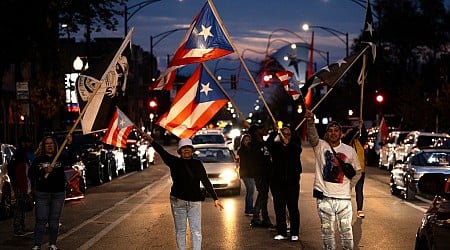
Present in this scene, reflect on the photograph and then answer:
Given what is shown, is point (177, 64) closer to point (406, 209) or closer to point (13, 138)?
point (406, 209)

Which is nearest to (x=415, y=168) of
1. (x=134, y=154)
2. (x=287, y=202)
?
(x=287, y=202)

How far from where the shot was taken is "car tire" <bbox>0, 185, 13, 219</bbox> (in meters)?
18.5

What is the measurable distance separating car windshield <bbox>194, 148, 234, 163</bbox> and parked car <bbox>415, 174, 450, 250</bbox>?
1622 cm

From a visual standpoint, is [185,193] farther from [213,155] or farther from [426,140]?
[426,140]

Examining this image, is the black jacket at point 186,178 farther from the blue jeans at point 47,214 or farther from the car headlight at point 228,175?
the car headlight at point 228,175

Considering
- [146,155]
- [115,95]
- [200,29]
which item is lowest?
[146,155]

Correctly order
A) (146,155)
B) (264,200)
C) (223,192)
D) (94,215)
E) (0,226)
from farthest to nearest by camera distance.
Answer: (146,155), (223,192), (94,215), (0,226), (264,200)

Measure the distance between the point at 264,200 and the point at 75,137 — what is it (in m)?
16.5

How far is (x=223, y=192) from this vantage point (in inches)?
957

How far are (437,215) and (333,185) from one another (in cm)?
228

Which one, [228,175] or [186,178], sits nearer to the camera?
[186,178]

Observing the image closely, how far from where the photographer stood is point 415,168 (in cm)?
2231

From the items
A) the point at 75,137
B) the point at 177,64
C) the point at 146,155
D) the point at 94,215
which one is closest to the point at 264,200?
the point at 177,64

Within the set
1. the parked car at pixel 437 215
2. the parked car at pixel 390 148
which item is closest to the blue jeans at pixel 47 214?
the parked car at pixel 437 215
